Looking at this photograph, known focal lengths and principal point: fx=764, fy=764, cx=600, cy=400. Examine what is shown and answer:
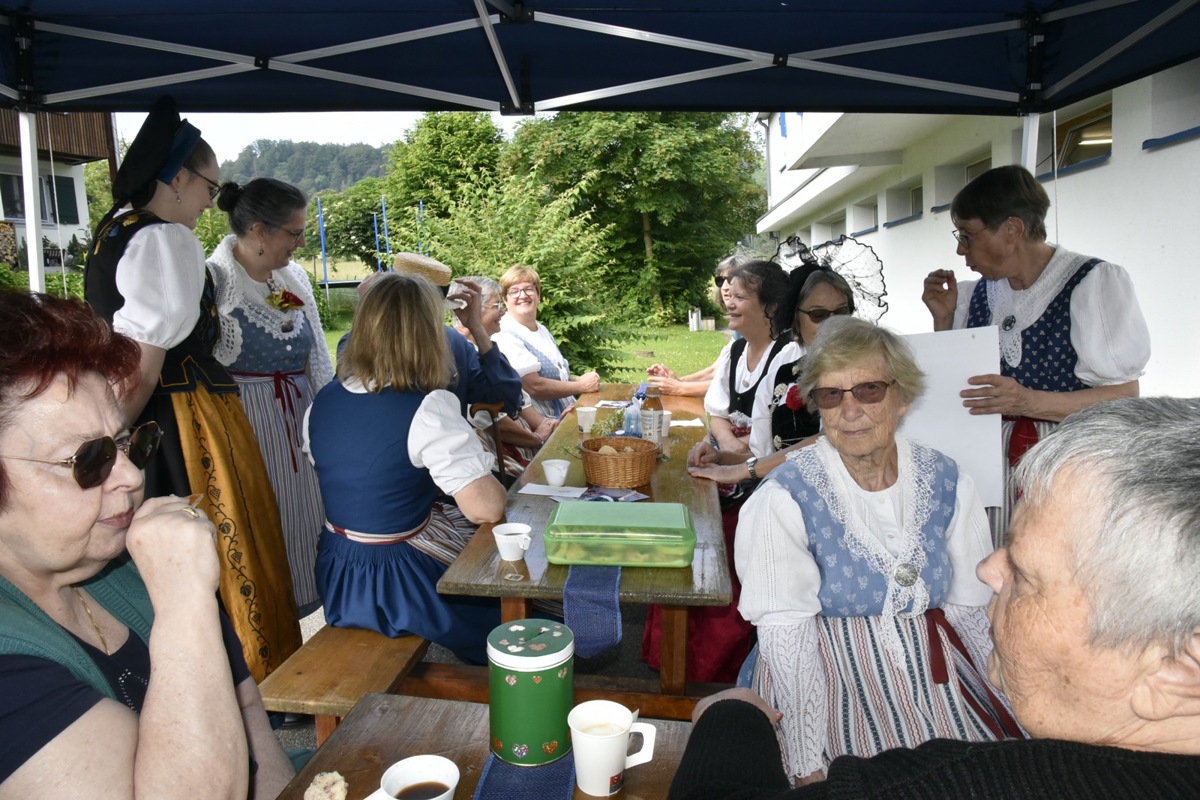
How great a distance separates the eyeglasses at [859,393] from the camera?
212 cm

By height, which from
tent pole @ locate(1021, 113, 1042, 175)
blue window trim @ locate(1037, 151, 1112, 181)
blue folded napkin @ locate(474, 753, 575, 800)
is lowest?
blue folded napkin @ locate(474, 753, 575, 800)

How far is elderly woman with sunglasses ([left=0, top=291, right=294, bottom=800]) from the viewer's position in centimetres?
98

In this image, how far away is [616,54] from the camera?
Result: 11.6 feet

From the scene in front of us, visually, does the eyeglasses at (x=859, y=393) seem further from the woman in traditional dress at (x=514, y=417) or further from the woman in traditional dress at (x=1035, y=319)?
the woman in traditional dress at (x=514, y=417)

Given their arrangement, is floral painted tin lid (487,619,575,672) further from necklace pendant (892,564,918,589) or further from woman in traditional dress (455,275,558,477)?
woman in traditional dress (455,275,558,477)

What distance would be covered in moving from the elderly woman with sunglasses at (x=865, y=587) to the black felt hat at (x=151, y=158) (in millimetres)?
2232

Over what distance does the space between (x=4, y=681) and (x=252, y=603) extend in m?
1.83

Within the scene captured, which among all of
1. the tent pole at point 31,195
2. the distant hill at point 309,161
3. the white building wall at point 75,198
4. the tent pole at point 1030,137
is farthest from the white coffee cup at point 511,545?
the distant hill at point 309,161

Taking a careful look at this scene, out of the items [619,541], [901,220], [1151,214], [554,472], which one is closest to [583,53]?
[554,472]

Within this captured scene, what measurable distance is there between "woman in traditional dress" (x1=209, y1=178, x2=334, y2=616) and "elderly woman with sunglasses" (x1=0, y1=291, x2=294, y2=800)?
1.81m

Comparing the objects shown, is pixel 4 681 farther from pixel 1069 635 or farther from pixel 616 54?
pixel 616 54

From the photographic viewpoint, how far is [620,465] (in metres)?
2.77

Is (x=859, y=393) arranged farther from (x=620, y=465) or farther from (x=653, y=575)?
(x=620, y=465)

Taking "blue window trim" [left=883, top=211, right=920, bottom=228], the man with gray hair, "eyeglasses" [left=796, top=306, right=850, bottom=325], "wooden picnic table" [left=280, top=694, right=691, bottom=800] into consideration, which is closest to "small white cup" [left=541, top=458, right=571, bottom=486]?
"eyeglasses" [left=796, top=306, right=850, bottom=325]
